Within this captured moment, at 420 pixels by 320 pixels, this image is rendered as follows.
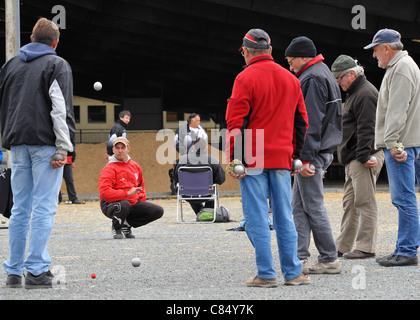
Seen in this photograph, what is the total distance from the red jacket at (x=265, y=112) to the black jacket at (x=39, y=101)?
1309 millimetres

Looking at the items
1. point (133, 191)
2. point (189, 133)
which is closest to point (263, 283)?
point (133, 191)

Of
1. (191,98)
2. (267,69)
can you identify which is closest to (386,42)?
(267,69)

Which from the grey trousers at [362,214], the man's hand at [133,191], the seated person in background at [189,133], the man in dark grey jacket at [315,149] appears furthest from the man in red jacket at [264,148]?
the seated person in background at [189,133]

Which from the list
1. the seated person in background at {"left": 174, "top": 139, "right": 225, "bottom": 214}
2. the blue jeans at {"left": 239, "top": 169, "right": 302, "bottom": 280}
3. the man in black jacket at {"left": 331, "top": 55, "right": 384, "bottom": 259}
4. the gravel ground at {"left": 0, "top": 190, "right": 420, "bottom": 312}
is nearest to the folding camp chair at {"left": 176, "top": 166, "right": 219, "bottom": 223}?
the seated person in background at {"left": 174, "top": 139, "right": 225, "bottom": 214}

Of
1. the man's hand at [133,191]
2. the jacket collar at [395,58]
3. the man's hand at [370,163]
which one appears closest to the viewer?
the jacket collar at [395,58]

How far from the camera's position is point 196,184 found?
12555 mm

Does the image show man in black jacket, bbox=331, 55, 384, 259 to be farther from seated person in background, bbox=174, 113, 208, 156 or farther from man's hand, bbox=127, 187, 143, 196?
seated person in background, bbox=174, 113, 208, 156

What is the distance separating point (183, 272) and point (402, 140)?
237 centimetres

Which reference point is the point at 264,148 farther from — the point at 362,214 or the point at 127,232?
the point at 127,232

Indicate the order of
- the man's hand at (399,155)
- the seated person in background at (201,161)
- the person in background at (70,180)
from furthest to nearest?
A: the person in background at (70,180) → the seated person in background at (201,161) → the man's hand at (399,155)

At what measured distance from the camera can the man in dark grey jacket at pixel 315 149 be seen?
6418 millimetres

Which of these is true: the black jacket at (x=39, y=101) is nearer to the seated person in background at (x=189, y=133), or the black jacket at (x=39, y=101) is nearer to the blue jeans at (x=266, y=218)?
the blue jeans at (x=266, y=218)

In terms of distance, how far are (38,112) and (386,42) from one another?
3.36 metres
